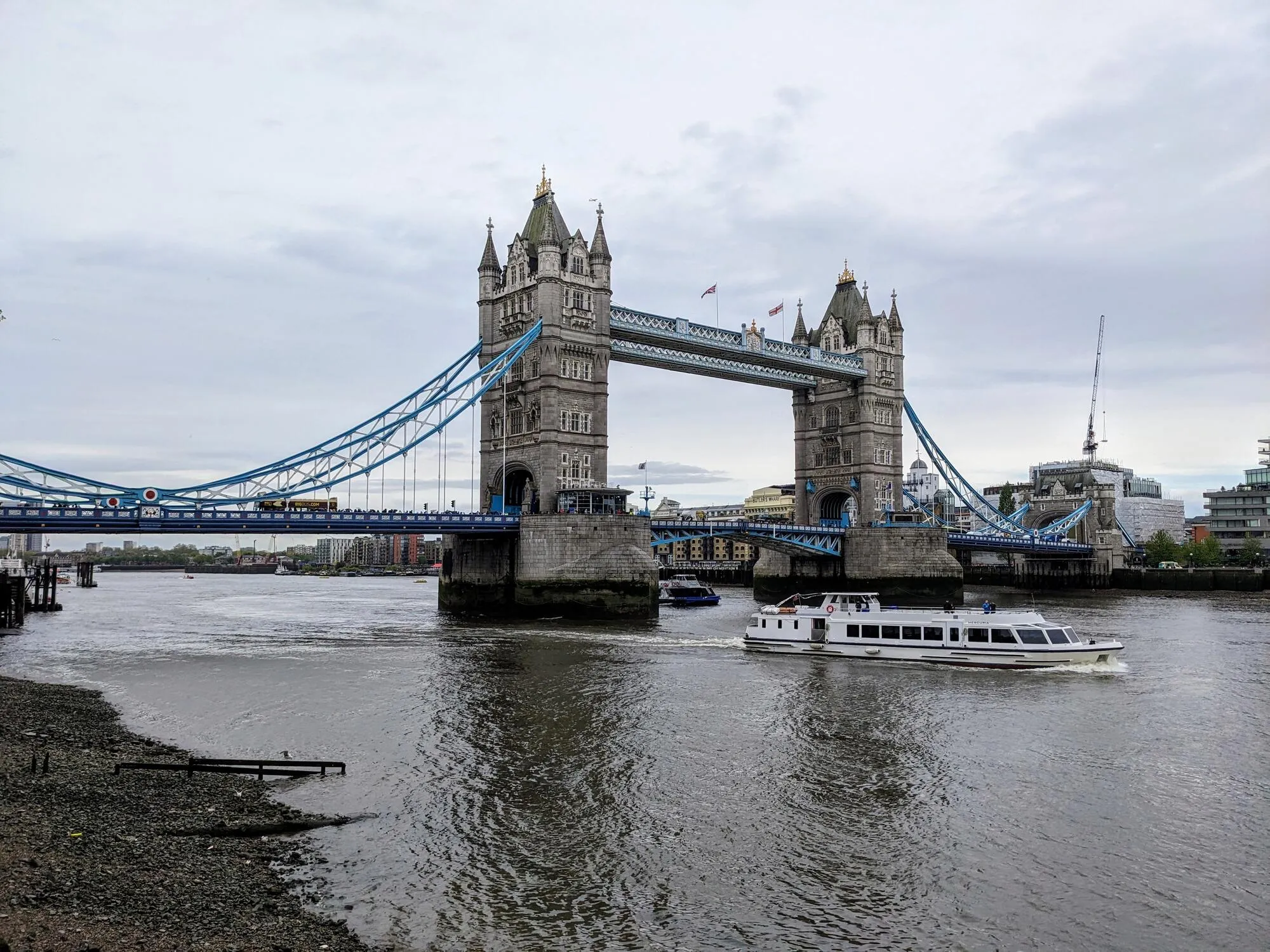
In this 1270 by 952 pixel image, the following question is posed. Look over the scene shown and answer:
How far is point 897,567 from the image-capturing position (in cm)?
8069

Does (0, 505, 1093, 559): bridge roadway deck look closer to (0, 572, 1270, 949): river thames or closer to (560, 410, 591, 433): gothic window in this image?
(560, 410, 591, 433): gothic window

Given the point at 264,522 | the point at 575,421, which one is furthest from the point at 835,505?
the point at 264,522

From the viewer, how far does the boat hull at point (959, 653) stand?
3822cm

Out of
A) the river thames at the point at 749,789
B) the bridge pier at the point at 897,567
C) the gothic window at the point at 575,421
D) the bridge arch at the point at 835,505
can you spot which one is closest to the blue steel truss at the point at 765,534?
the bridge pier at the point at 897,567

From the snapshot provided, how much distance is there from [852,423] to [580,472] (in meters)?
32.8

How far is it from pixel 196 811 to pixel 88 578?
136 metres

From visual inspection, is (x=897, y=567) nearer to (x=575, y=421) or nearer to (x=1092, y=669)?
(x=575, y=421)

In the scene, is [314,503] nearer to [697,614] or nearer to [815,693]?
[697,614]

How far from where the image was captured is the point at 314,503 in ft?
189

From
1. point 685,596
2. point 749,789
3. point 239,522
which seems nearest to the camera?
point 749,789

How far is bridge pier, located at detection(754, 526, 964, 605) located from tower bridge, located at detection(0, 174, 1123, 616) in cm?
12

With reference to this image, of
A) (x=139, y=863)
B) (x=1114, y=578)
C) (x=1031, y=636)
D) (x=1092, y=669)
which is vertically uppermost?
(x=1031, y=636)

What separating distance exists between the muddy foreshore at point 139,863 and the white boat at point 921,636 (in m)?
28.5

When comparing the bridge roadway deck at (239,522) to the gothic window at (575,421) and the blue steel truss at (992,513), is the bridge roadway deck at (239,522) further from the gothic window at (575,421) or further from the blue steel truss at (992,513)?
the blue steel truss at (992,513)
